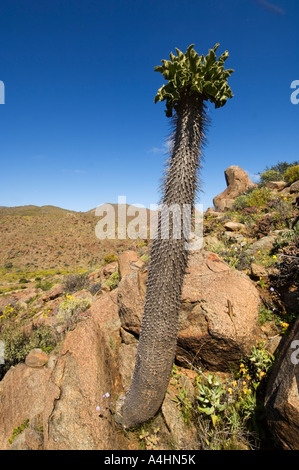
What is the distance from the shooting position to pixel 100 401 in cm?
304

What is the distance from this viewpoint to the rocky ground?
248 centimetres

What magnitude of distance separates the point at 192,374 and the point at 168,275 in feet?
6.57

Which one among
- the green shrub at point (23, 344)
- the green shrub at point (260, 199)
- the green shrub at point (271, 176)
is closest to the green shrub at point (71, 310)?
the green shrub at point (23, 344)

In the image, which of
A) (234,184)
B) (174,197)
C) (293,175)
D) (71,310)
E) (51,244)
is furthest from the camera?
(51,244)

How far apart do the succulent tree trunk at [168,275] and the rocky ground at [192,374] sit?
0.52m

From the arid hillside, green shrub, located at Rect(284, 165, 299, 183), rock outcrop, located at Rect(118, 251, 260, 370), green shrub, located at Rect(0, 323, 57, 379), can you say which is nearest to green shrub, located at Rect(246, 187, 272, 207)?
green shrub, located at Rect(284, 165, 299, 183)

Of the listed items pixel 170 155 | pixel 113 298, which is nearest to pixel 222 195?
pixel 113 298

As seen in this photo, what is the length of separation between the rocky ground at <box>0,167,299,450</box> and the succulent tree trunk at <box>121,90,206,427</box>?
0.52 meters

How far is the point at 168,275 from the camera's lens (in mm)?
2393

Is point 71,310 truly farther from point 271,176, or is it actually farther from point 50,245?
point 50,245

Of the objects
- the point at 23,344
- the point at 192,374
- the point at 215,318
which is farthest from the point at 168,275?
the point at 23,344

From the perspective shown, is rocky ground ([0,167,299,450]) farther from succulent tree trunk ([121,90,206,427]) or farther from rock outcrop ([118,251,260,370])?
succulent tree trunk ([121,90,206,427])
